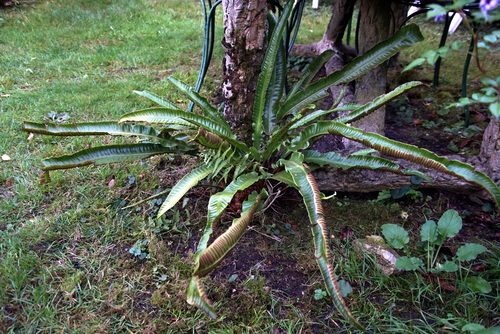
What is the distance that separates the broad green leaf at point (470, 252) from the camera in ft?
4.86

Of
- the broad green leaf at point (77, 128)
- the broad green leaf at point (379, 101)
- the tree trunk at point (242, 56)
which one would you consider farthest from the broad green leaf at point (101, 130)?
the broad green leaf at point (379, 101)

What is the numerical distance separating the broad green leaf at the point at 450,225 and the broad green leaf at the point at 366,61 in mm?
835

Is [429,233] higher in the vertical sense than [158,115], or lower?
lower

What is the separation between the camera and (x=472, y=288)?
4.75 feet

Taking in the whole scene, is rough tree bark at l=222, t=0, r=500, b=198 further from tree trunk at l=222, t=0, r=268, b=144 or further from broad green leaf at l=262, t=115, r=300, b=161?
broad green leaf at l=262, t=115, r=300, b=161

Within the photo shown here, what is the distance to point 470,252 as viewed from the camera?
1498mm

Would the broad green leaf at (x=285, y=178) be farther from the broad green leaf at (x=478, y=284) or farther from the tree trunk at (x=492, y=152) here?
the tree trunk at (x=492, y=152)

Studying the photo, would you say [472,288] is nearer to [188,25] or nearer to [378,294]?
[378,294]

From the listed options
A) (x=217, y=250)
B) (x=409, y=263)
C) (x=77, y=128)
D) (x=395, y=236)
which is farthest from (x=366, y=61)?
(x=77, y=128)

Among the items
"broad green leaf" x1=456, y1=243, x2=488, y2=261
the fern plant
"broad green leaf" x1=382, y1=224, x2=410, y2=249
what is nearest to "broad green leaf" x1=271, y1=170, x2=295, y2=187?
the fern plant

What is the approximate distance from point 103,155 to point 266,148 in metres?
0.81

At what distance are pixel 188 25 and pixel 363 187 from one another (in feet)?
13.6

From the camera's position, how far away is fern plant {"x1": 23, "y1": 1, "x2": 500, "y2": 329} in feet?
4.50

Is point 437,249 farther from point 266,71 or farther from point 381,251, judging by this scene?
point 266,71
